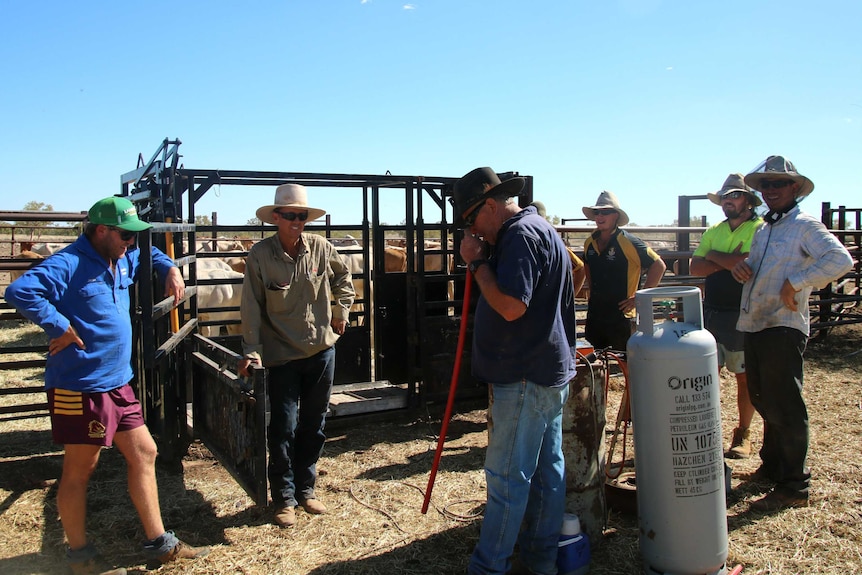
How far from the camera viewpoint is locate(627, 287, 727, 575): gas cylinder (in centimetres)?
307

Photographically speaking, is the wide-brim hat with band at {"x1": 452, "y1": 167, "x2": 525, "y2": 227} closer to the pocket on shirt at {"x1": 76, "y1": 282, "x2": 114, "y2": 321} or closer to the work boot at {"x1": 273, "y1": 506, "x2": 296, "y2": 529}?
the pocket on shirt at {"x1": 76, "y1": 282, "x2": 114, "y2": 321}

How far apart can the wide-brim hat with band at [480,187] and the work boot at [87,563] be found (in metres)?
2.37

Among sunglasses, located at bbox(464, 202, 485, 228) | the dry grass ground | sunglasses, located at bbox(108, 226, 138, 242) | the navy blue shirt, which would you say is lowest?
the dry grass ground

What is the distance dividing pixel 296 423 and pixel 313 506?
50cm

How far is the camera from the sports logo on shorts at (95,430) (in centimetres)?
308

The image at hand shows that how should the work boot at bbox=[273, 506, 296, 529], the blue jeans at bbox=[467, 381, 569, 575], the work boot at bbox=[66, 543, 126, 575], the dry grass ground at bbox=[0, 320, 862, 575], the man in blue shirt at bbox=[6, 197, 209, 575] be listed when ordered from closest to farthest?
1. the blue jeans at bbox=[467, 381, 569, 575]
2. the man in blue shirt at bbox=[6, 197, 209, 575]
3. the work boot at bbox=[66, 543, 126, 575]
4. the dry grass ground at bbox=[0, 320, 862, 575]
5. the work boot at bbox=[273, 506, 296, 529]

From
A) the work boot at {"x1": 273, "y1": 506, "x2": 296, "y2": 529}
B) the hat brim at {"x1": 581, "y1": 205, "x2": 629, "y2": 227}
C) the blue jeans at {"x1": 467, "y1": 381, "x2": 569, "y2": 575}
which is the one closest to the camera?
the blue jeans at {"x1": 467, "y1": 381, "x2": 569, "y2": 575}

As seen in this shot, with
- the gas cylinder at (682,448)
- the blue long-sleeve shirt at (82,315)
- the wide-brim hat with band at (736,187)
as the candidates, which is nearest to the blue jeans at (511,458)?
the gas cylinder at (682,448)

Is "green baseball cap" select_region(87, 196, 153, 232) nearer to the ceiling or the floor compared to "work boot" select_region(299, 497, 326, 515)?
nearer to the ceiling

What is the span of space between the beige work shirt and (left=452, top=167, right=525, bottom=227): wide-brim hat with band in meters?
1.46

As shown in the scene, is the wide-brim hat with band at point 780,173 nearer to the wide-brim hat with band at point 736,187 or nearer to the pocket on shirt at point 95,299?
the wide-brim hat with band at point 736,187

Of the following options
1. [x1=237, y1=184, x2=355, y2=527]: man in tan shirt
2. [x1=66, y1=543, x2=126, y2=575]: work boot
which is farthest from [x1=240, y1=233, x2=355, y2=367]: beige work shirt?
[x1=66, y1=543, x2=126, y2=575]: work boot

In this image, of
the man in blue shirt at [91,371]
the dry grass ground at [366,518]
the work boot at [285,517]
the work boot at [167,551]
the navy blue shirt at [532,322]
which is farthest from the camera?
the work boot at [285,517]

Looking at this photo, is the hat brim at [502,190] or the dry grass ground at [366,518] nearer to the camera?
the hat brim at [502,190]
